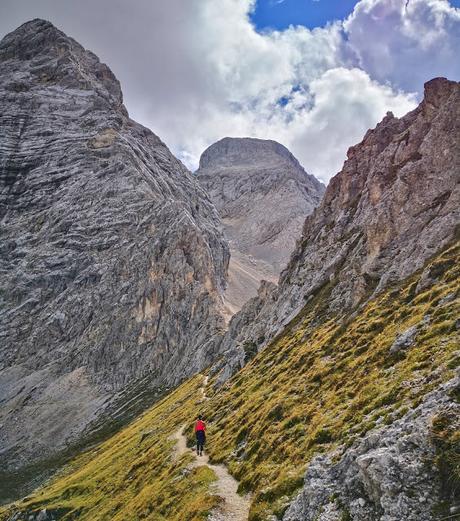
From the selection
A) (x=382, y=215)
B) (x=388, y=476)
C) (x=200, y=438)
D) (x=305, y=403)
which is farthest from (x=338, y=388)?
(x=382, y=215)

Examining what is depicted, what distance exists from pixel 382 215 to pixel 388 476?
49385 millimetres

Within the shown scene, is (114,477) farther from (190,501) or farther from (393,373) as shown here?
(393,373)

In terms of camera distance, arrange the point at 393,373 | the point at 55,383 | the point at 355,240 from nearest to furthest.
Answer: the point at 393,373 → the point at 355,240 → the point at 55,383

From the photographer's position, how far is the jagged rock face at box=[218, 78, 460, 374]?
51.2 meters

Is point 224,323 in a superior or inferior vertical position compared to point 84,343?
superior

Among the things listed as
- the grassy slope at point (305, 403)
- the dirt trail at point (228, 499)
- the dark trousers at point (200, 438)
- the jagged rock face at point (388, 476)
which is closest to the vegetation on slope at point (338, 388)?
the grassy slope at point (305, 403)

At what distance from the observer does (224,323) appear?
162 m

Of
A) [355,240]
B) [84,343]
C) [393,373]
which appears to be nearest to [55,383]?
[84,343]

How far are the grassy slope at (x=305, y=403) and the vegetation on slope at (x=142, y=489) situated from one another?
0.16 m

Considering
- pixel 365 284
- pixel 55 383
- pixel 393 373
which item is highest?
pixel 365 284

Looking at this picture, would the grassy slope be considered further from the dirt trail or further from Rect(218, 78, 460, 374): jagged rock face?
Rect(218, 78, 460, 374): jagged rock face

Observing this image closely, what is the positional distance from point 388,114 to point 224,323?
92800 millimetres

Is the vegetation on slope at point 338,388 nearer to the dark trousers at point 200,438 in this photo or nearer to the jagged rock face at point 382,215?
the dark trousers at point 200,438

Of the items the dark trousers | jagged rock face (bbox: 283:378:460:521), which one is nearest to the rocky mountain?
jagged rock face (bbox: 283:378:460:521)
